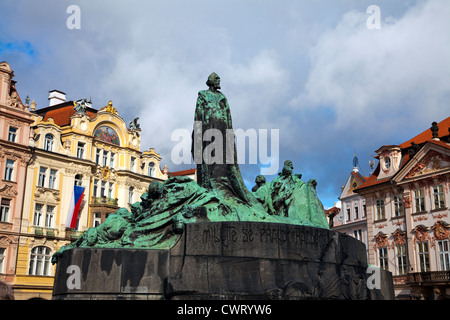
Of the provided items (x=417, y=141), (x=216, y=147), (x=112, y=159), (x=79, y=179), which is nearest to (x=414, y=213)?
(x=417, y=141)

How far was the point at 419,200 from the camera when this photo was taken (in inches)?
1348

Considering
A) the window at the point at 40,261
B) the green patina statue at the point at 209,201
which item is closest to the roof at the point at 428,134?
the green patina statue at the point at 209,201

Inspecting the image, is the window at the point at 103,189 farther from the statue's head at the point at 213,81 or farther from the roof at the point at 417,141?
the statue's head at the point at 213,81

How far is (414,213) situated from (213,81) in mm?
25212

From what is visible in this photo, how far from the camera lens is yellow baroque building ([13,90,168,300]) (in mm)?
36469

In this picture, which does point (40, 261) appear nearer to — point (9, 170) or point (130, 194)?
point (9, 170)

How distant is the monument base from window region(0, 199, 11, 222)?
2708 cm

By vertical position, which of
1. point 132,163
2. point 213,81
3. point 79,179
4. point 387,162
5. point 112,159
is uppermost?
point 132,163

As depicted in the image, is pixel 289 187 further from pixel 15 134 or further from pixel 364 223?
pixel 364 223

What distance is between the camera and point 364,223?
42.9m

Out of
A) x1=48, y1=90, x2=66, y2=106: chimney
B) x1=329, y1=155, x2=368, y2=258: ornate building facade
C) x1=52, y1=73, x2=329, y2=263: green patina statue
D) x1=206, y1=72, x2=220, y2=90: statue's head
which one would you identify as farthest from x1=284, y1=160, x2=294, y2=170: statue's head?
x1=48, y1=90, x2=66, y2=106: chimney

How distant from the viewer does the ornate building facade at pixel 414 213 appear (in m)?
32.0
